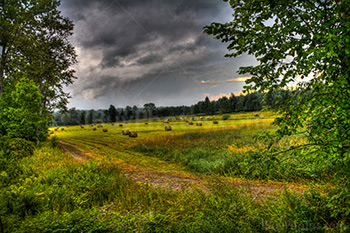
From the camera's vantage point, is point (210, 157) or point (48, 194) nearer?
point (48, 194)

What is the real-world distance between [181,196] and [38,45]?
73.8 feet

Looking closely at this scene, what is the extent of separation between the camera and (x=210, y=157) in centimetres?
1371

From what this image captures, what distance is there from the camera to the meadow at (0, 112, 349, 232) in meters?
3.51

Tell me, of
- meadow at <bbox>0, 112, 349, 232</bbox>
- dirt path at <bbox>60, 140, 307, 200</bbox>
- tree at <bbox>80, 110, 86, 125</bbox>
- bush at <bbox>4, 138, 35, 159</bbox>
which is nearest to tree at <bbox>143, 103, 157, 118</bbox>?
meadow at <bbox>0, 112, 349, 232</bbox>

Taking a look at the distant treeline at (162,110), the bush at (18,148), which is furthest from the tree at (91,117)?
the bush at (18,148)

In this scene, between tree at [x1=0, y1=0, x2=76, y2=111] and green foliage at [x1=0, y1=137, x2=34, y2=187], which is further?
tree at [x1=0, y1=0, x2=76, y2=111]

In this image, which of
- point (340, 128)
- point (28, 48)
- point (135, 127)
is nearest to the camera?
point (340, 128)

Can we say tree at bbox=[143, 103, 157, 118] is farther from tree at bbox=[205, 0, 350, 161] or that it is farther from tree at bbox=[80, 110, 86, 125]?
tree at bbox=[80, 110, 86, 125]

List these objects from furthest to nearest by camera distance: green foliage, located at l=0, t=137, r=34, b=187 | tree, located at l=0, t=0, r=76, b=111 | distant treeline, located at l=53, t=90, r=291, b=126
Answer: distant treeline, located at l=53, t=90, r=291, b=126
tree, located at l=0, t=0, r=76, b=111
green foliage, located at l=0, t=137, r=34, b=187

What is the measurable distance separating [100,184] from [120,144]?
13408 millimetres

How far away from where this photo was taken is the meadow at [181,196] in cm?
351

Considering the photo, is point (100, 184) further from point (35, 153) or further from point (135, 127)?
point (135, 127)

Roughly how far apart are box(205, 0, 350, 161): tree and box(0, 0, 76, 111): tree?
20.0 metres

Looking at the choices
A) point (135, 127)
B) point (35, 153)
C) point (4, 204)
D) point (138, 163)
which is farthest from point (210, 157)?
point (135, 127)
